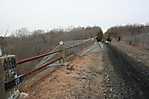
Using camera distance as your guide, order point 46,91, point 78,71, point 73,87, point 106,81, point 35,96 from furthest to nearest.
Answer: point 78,71, point 106,81, point 73,87, point 46,91, point 35,96

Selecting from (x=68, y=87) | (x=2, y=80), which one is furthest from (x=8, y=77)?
(x=68, y=87)

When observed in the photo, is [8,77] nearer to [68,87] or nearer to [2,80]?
[2,80]

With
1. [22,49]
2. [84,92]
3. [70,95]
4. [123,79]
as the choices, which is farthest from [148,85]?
[22,49]

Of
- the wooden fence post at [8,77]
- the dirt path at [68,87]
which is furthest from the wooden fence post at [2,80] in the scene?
the dirt path at [68,87]

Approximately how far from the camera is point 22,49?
4241cm

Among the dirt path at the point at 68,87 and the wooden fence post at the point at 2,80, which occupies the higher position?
the wooden fence post at the point at 2,80

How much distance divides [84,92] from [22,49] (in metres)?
34.5

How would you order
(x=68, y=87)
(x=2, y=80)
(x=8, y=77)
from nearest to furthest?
(x=2, y=80)
(x=8, y=77)
(x=68, y=87)

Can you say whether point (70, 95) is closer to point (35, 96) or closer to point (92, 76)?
point (35, 96)

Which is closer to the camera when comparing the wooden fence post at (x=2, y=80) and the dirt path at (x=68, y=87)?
the wooden fence post at (x=2, y=80)

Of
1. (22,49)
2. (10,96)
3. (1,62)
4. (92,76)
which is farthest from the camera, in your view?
(22,49)

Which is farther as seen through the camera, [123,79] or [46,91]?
[123,79]

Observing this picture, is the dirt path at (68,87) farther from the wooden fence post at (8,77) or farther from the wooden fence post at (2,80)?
the wooden fence post at (2,80)

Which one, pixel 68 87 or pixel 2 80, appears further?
pixel 68 87
